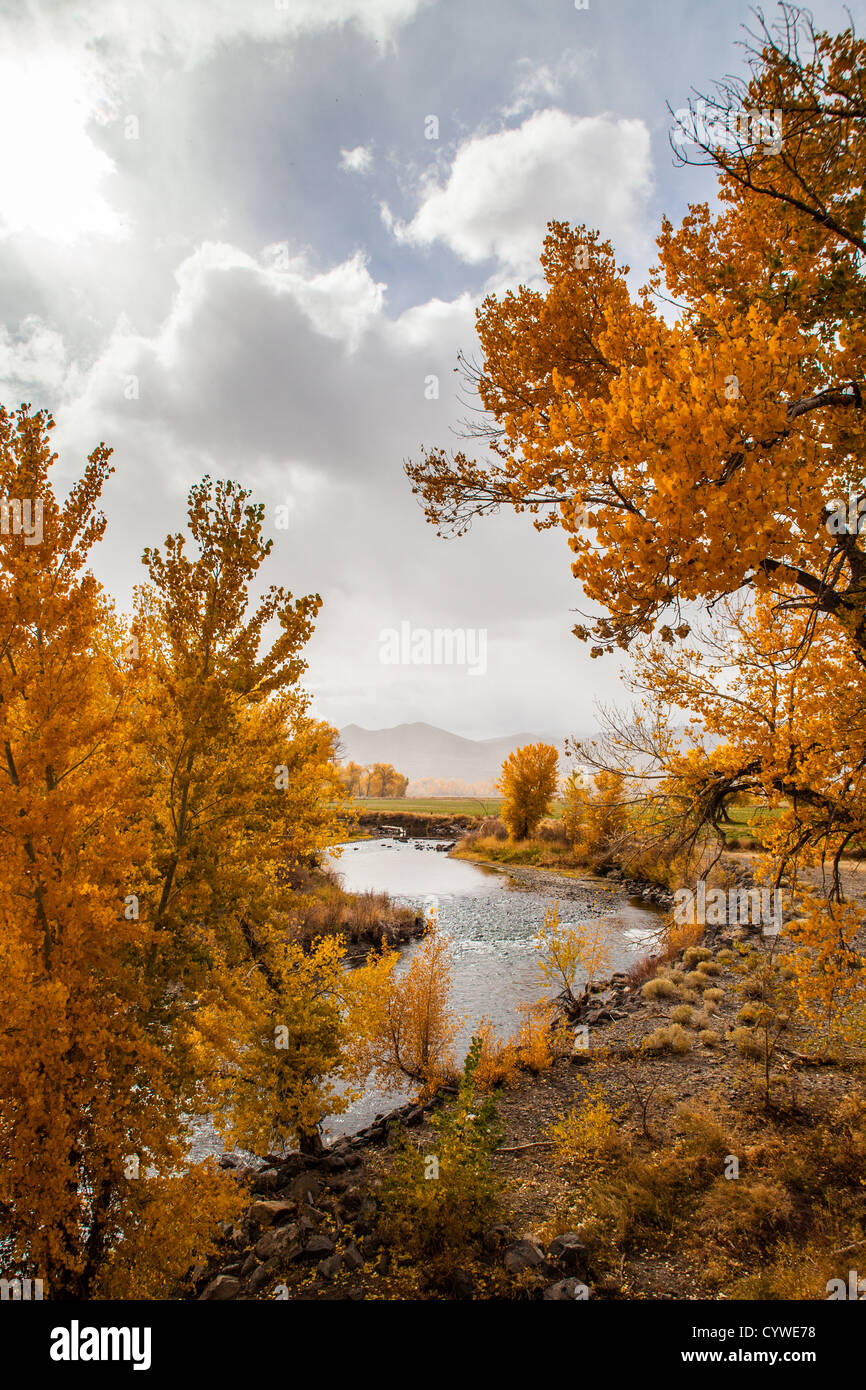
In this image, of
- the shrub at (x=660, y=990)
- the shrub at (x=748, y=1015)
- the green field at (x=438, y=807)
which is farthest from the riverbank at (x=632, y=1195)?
the green field at (x=438, y=807)

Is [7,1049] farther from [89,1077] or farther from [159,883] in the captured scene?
[159,883]

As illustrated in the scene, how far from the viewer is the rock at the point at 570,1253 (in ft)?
16.5

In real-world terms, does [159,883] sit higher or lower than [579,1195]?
higher

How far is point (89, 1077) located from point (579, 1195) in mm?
5507

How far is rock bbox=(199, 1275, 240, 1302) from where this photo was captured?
515cm

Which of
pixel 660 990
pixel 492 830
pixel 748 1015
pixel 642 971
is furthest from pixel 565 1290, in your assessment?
pixel 492 830

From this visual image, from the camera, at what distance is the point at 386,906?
2198 centimetres

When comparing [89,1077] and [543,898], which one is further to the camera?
[543,898]

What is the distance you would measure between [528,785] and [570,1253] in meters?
35.8

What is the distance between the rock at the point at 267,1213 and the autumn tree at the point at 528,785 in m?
34.6

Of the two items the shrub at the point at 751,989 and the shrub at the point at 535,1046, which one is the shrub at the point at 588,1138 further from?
the shrub at the point at 751,989

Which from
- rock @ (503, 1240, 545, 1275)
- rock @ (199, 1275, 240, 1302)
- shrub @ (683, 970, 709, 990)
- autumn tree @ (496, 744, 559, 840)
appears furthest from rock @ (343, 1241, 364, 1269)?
autumn tree @ (496, 744, 559, 840)

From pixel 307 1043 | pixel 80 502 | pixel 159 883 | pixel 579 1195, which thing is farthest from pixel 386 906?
pixel 80 502

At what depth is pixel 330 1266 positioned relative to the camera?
534cm
